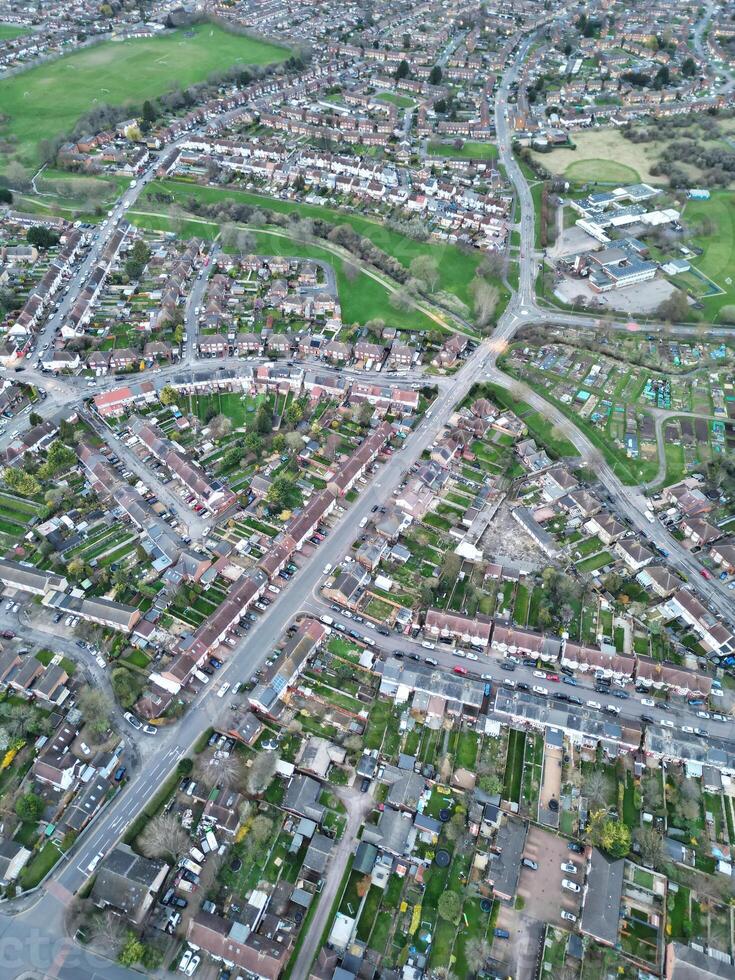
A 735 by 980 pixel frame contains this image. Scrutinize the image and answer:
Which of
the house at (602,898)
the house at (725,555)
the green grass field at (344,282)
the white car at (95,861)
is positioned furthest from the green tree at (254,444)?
the house at (602,898)

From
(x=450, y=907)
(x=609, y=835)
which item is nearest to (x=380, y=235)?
(x=609, y=835)

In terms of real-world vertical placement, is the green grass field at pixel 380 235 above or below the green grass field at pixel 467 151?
below

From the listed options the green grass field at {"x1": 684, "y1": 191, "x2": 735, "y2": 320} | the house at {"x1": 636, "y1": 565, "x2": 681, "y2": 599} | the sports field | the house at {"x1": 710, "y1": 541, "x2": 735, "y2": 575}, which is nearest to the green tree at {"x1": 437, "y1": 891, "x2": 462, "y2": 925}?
the house at {"x1": 636, "y1": 565, "x2": 681, "y2": 599}

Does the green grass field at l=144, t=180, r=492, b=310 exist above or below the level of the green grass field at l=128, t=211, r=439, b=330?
above

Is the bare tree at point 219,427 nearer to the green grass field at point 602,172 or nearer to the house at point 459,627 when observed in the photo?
the house at point 459,627

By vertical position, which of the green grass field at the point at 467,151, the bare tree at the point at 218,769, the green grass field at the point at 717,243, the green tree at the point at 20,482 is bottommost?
the bare tree at the point at 218,769

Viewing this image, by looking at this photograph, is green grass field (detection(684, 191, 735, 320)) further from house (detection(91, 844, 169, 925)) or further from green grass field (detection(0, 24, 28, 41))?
green grass field (detection(0, 24, 28, 41))
